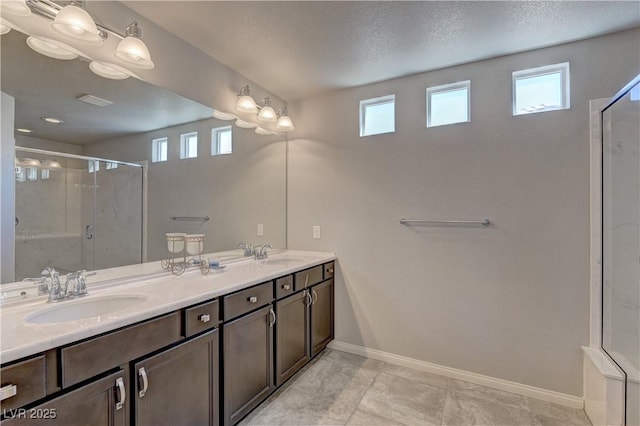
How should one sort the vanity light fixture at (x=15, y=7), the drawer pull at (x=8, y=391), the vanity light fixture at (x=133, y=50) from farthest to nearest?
the vanity light fixture at (x=133, y=50) → the vanity light fixture at (x=15, y=7) → the drawer pull at (x=8, y=391)

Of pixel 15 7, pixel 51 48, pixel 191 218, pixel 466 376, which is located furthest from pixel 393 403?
pixel 15 7

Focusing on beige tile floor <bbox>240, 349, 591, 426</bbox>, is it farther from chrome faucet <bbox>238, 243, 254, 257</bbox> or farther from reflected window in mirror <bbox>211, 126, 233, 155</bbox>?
reflected window in mirror <bbox>211, 126, 233, 155</bbox>

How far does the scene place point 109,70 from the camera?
1.69 metres

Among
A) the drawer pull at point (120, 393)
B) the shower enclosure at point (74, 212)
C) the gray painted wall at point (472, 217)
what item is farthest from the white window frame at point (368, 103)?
the drawer pull at point (120, 393)

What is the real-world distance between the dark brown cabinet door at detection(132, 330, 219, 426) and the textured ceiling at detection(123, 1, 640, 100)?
189 centimetres

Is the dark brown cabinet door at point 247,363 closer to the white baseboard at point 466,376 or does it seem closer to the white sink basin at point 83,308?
the white sink basin at point 83,308

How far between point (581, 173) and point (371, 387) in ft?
6.95

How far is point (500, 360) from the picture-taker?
2281mm

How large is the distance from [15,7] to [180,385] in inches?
72.8

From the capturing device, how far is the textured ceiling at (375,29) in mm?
1773

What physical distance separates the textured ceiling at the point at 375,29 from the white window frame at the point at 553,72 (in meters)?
0.16

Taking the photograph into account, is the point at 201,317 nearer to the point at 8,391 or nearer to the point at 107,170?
the point at 8,391

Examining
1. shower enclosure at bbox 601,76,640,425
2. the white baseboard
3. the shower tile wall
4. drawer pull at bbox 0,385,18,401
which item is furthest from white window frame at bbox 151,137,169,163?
shower enclosure at bbox 601,76,640,425

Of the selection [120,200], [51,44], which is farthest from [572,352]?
[51,44]
